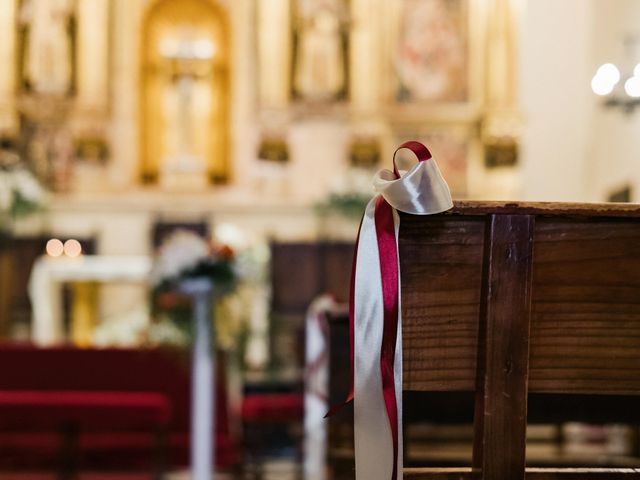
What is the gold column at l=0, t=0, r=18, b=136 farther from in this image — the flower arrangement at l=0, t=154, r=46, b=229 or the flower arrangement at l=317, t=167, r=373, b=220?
the flower arrangement at l=317, t=167, r=373, b=220

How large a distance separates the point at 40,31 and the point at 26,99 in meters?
0.75

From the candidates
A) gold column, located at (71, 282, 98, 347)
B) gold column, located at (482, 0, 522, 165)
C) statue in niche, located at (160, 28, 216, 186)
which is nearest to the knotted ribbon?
gold column, located at (71, 282, 98, 347)

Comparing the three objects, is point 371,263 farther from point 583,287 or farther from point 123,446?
point 123,446

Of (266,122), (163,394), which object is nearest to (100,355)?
(163,394)

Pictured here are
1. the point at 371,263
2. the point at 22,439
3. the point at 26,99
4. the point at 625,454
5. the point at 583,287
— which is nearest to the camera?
the point at 371,263

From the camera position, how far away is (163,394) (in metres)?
5.28

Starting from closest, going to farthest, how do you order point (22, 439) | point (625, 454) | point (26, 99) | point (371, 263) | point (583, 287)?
1. point (371, 263)
2. point (583, 287)
3. point (22, 439)
4. point (625, 454)
5. point (26, 99)

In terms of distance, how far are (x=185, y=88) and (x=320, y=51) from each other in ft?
5.18

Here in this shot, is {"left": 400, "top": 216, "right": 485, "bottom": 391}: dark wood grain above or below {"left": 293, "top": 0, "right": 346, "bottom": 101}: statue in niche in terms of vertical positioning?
below

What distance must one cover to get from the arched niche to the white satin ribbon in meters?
8.83

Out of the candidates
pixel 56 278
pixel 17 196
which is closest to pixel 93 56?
pixel 17 196

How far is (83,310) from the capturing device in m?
9.09

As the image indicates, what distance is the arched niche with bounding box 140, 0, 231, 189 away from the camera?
1088 cm

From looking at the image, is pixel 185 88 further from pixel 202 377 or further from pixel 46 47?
pixel 202 377
